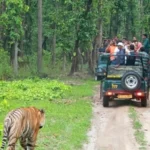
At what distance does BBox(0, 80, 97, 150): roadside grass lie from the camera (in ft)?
39.6

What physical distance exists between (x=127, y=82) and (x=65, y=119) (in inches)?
154

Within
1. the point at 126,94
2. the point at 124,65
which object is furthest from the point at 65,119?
the point at 124,65

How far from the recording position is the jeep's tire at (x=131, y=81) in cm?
1856

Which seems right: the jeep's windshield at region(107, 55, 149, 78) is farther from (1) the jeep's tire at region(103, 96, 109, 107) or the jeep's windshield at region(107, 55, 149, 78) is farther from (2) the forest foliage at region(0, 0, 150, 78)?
(2) the forest foliage at region(0, 0, 150, 78)

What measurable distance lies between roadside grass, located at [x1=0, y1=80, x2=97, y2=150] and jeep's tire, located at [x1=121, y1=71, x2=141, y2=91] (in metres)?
1.52

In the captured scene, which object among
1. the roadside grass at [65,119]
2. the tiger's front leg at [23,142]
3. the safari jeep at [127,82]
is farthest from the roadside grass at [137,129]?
the tiger's front leg at [23,142]

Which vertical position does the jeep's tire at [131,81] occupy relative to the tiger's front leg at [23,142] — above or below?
above

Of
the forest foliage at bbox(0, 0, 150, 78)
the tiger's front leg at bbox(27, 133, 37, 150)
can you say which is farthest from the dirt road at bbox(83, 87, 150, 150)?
the forest foliage at bbox(0, 0, 150, 78)

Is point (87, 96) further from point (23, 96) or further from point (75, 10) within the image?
point (75, 10)

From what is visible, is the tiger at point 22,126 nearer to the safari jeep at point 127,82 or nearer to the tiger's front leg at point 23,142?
the tiger's front leg at point 23,142

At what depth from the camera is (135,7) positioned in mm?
53625

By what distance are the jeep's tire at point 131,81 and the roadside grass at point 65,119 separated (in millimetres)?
1523

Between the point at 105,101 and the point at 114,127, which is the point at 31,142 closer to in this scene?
the point at 114,127

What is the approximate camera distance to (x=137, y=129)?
14.5 metres
